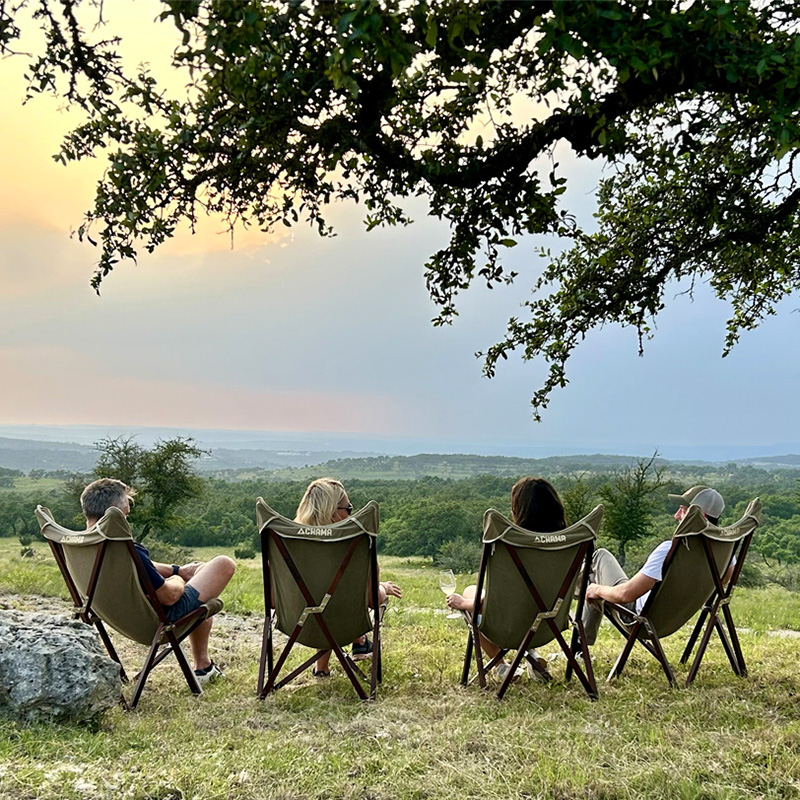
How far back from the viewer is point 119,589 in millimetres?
3998

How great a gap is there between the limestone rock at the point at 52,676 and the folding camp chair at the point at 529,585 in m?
2.05

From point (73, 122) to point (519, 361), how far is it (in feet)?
12.9

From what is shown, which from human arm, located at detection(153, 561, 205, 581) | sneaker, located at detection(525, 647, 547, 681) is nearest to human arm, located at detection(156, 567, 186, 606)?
human arm, located at detection(153, 561, 205, 581)

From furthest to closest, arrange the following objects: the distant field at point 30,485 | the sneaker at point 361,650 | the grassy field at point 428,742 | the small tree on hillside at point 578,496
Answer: the distant field at point 30,485
the small tree on hillside at point 578,496
the sneaker at point 361,650
the grassy field at point 428,742

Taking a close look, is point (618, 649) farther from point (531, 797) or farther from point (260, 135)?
point (260, 135)

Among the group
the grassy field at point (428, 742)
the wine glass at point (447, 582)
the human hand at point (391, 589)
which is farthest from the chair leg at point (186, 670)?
the wine glass at point (447, 582)

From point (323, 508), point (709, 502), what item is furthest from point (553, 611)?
point (323, 508)

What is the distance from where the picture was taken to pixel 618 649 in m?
5.57

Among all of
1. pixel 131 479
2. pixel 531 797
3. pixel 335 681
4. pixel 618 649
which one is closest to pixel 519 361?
pixel 618 649

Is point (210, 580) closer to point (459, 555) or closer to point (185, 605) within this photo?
point (185, 605)

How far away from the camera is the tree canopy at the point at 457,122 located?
2840mm

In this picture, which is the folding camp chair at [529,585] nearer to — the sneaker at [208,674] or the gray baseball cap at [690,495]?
the gray baseball cap at [690,495]

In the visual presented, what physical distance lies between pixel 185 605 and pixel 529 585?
6.72 feet

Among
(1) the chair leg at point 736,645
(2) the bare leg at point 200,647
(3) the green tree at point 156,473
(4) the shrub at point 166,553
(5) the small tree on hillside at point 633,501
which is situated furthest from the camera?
(3) the green tree at point 156,473
